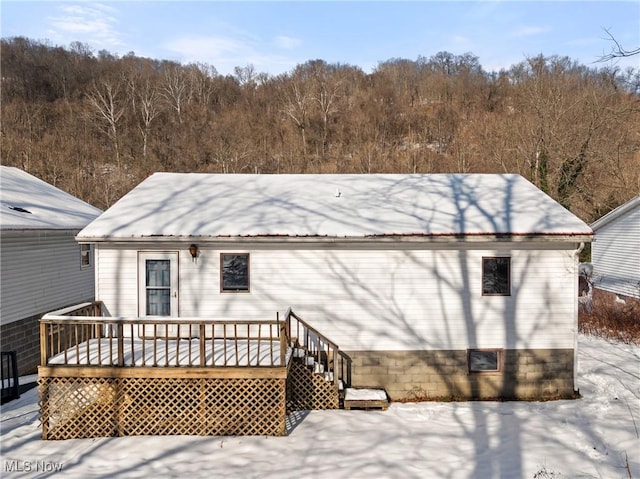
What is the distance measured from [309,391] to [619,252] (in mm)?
21382

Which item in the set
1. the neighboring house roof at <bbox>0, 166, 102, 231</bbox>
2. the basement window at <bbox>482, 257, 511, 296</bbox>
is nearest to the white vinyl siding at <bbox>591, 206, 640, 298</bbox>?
the basement window at <bbox>482, 257, 511, 296</bbox>

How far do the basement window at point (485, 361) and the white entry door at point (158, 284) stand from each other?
7.01m

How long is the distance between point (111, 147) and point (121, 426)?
141 feet

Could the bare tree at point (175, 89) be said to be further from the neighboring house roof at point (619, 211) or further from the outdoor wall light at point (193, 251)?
the outdoor wall light at point (193, 251)

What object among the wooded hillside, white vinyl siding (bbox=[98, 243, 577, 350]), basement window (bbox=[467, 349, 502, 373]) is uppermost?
the wooded hillside

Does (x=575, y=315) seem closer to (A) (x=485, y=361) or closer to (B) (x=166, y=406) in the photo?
(A) (x=485, y=361)

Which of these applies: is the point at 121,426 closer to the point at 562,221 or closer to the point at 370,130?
the point at 562,221

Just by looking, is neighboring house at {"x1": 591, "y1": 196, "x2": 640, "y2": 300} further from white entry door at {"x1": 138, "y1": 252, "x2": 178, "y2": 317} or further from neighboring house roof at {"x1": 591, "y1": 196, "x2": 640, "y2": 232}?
white entry door at {"x1": 138, "y1": 252, "x2": 178, "y2": 317}

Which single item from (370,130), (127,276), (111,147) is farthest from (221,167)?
(127,276)

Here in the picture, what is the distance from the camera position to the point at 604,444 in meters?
7.68

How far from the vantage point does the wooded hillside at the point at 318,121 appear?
27281 millimetres

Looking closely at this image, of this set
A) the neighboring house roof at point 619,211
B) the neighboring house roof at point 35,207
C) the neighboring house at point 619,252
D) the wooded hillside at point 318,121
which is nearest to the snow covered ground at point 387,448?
the neighboring house roof at point 35,207

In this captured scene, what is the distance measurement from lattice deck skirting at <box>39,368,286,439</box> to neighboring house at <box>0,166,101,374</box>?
518 centimetres

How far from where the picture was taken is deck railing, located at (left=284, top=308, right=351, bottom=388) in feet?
31.3
